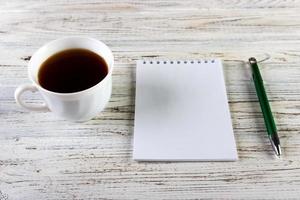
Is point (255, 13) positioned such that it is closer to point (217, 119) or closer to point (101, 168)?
point (217, 119)

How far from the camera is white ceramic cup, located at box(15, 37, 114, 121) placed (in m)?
0.50

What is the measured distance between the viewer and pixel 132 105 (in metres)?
0.59

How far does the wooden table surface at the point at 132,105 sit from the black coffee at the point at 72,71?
2.8 inches

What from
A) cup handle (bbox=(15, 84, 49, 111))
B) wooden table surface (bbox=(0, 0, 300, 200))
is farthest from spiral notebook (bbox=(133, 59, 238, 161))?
cup handle (bbox=(15, 84, 49, 111))

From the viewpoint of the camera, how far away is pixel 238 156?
0.53m

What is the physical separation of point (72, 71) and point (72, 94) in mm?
79

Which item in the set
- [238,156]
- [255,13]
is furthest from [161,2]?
[238,156]


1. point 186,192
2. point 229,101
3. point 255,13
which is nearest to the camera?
point 186,192

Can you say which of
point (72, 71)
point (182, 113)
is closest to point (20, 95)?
point (72, 71)

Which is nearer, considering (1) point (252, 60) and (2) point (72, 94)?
(2) point (72, 94)

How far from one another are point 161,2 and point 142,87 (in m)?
0.28

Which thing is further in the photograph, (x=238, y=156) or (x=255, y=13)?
(x=255, y=13)

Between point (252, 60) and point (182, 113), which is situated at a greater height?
point (252, 60)

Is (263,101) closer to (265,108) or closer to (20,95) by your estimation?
(265,108)
